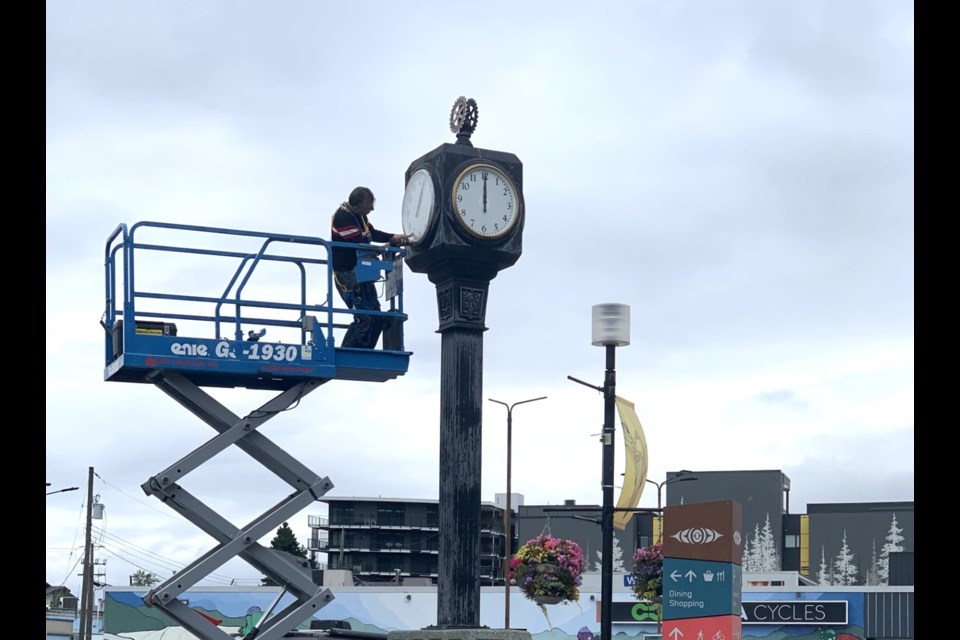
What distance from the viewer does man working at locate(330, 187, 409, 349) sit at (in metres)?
15.8

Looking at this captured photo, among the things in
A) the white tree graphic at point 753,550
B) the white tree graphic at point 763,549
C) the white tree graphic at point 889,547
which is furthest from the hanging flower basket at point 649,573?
the white tree graphic at point 889,547

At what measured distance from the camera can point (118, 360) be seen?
1466 centimetres

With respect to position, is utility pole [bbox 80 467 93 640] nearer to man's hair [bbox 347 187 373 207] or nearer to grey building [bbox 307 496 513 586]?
man's hair [bbox 347 187 373 207]

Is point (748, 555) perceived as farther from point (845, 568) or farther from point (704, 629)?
point (704, 629)

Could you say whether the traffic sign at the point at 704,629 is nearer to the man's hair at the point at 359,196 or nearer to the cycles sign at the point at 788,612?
the man's hair at the point at 359,196

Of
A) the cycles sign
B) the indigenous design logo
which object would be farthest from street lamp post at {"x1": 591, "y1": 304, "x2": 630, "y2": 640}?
the cycles sign

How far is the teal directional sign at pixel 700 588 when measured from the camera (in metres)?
25.0

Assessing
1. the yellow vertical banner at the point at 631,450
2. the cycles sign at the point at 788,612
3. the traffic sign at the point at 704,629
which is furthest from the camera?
the cycles sign at the point at 788,612

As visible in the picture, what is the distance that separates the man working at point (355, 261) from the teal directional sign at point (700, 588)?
37.9 feet

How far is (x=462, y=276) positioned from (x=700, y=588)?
11.8 meters

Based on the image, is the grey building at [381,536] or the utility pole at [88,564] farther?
the grey building at [381,536]
